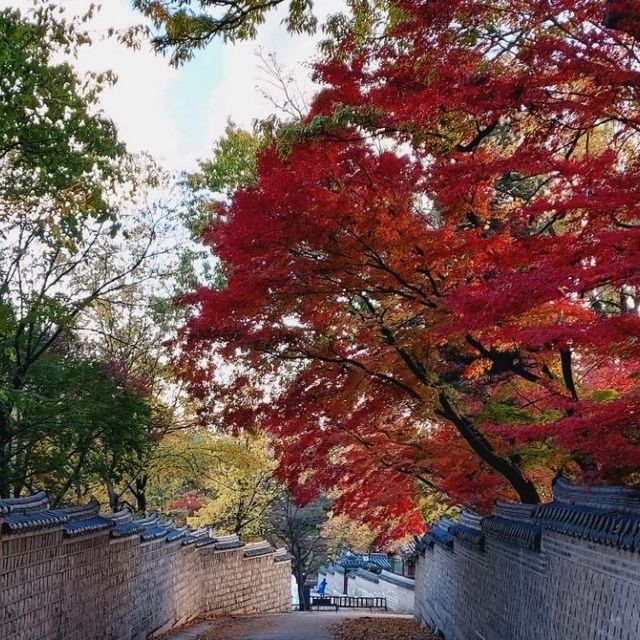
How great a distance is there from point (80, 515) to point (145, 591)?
5.16 m

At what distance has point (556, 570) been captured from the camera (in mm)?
7668

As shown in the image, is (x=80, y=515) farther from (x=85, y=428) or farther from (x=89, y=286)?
(x=89, y=286)

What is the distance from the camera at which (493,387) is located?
1524 cm

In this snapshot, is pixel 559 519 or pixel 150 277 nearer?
pixel 559 519

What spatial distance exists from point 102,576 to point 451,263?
306 inches

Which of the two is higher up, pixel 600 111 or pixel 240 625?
pixel 600 111

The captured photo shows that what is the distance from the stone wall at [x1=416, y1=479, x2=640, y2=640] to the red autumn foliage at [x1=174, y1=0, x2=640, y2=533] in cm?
139

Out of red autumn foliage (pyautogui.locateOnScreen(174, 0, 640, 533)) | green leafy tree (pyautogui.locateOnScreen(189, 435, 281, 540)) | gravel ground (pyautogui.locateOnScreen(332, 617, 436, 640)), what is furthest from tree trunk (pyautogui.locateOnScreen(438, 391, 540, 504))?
green leafy tree (pyautogui.locateOnScreen(189, 435, 281, 540))

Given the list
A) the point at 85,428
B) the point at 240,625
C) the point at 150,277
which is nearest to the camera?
the point at 85,428

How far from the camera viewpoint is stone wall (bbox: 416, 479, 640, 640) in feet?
19.0

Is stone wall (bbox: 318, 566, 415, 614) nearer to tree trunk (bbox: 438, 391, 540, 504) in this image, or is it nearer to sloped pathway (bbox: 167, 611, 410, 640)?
sloped pathway (bbox: 167, 611, 410, 640)

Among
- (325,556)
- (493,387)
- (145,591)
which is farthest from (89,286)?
(325,556)

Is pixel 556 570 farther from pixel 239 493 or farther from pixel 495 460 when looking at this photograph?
pixel 239 493

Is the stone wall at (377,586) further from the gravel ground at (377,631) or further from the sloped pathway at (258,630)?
the sloped pathway at (258,630)
